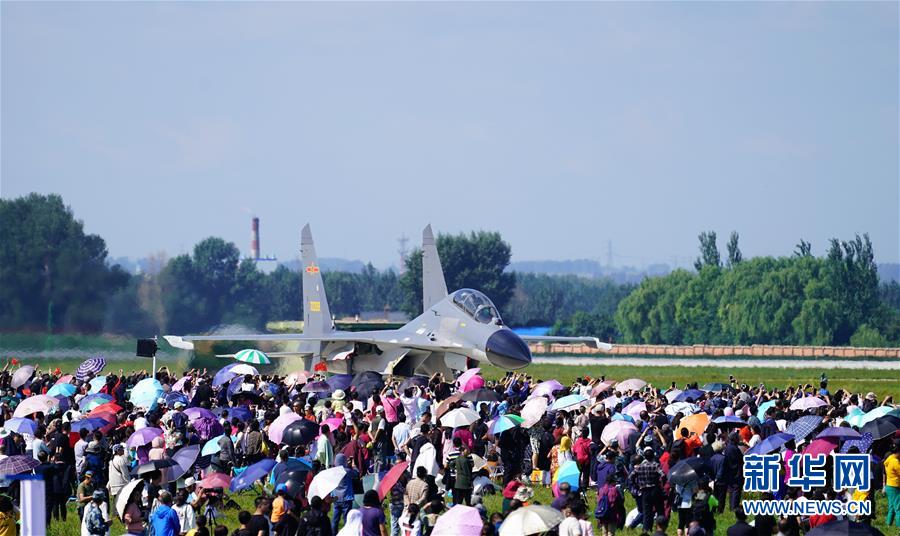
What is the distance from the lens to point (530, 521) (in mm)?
12734

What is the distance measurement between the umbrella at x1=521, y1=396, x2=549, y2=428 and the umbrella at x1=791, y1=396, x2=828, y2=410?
530cm

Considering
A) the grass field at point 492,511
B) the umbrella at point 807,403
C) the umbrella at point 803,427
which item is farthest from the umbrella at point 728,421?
the umbrella at point 807,403

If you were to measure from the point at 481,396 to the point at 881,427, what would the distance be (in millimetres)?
8121

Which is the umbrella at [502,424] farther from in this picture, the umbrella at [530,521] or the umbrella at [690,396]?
the umbrella at [530,521]

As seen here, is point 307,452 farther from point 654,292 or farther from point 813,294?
point 654,292

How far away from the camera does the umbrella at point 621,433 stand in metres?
20.7

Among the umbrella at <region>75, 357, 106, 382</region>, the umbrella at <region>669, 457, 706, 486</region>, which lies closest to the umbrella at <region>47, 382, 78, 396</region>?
the umbrella at <region>75, 357, 106, 382</region>

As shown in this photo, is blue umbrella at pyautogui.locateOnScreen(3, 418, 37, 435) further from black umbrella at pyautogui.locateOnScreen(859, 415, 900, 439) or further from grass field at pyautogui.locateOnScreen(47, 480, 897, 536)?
black umbrella at pyautogui.locateOnScreen(859, 415, 900, 439)

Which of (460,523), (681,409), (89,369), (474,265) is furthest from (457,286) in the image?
(460,523)

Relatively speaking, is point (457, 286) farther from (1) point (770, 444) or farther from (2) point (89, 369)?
(1) point (770, 444)

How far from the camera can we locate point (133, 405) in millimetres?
28062

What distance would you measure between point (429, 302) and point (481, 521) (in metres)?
29.6

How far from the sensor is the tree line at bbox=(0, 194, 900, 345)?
5591 centimetres

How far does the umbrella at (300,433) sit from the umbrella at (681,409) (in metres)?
6.55
